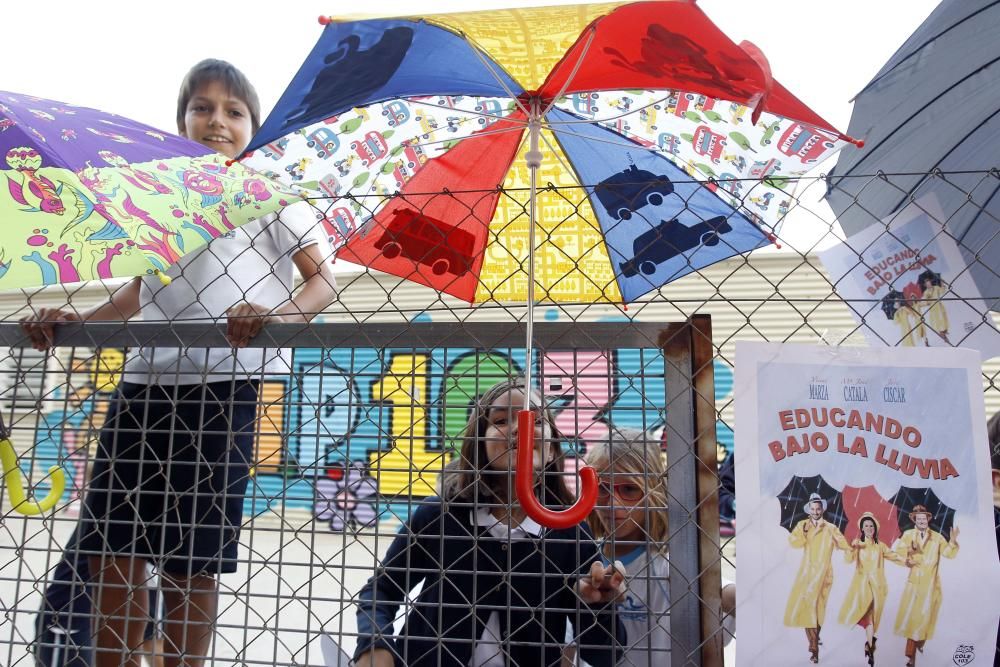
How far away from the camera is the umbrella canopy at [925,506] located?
1153 mm

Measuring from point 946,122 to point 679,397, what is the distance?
1.21 metres

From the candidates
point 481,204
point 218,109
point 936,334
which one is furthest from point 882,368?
point 218,109

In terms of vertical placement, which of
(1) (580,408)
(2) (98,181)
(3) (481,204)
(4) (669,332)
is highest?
(3) (481,204)

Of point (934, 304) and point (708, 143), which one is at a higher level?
point (708, 143)

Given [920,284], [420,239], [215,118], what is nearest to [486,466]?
[420,239]

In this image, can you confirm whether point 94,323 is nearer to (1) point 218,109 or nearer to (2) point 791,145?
(1) point 218,109

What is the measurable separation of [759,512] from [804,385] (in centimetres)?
20

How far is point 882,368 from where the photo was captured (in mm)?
1194

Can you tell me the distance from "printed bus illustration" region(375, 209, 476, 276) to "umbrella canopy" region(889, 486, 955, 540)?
3.02ft

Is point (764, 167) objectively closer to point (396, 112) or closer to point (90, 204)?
point (396, 112)

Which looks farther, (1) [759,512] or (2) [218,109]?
(2) [218,109]

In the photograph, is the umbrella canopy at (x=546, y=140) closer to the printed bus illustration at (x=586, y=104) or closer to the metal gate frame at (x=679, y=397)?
the printed bus illustration at (x=586, y=104)

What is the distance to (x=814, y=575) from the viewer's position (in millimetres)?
1162

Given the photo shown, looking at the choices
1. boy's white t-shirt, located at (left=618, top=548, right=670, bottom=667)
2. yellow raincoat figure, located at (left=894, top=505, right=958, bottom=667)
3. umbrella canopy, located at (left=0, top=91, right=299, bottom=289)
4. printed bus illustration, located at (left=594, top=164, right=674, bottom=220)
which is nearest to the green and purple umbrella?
umbrella canopy, located at (left=0, top=91, right=299, bottom=289)
